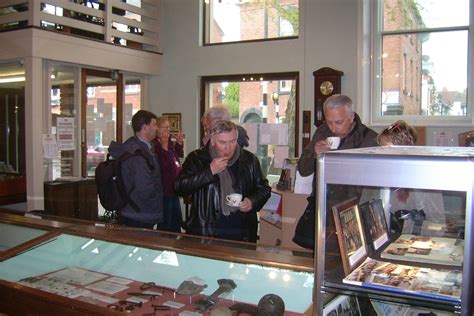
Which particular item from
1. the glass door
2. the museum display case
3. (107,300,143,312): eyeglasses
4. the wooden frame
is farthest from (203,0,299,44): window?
(107,300,143,312): eyeglasses

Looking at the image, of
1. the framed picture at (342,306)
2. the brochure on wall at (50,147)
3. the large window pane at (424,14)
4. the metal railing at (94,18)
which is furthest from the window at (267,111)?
the framed picture at (342,306)

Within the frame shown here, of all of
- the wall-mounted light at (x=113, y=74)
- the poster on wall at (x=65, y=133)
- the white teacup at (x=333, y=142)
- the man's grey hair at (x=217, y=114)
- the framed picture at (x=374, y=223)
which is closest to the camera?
the framed picture at (x=374, y=223)

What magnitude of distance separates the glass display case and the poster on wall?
5.40 metres

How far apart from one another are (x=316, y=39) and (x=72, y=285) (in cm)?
481

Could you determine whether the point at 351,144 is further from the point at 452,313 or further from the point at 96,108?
the point at 96,108

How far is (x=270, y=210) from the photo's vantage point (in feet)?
17.6

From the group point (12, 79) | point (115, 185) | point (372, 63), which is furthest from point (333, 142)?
point (12, 79)

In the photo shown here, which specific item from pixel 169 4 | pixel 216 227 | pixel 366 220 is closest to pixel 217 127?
pixel 216 227

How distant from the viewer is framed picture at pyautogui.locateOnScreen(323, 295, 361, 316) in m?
1.29

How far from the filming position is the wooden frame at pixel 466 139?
4.99 m

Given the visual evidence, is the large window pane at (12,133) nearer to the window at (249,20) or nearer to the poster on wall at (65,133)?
the poster on wall at (65,133)

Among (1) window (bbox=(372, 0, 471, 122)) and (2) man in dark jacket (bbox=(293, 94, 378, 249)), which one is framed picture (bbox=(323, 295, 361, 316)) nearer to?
(2) man in dark jacket (bbox=(293, 94, 378, 249))

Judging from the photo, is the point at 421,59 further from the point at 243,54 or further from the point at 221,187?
the point at 221,187

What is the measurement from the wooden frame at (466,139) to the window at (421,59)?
40 centimetres
